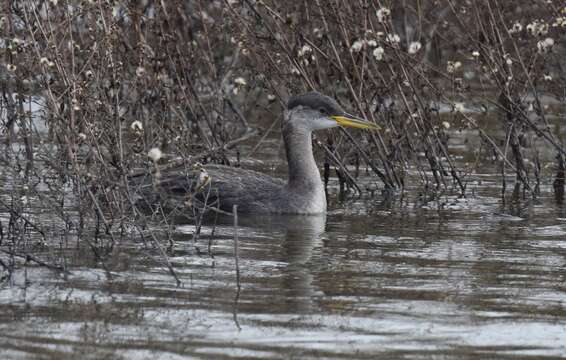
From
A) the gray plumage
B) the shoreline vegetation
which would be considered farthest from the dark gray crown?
the shoreline vegetation

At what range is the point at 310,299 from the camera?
7.87 metres

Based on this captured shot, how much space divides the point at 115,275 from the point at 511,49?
808 cm

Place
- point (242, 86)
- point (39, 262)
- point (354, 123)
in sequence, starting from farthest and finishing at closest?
point (242, 86) → point (354, 123) → point (39, 262)

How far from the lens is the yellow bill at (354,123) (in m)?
12.0

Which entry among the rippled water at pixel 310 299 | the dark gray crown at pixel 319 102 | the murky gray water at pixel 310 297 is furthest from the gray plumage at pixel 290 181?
the rippled water at pixel 310 299

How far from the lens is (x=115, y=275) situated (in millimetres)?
8438

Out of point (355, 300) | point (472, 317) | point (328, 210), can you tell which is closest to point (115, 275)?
point (355, 300)

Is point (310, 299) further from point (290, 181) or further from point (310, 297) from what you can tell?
point (290, 181)

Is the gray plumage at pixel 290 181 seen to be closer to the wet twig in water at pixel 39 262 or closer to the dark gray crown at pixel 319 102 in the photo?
the dark gray crown at pixel 319 102

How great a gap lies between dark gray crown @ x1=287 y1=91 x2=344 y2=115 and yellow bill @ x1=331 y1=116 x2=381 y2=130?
6 centimetres

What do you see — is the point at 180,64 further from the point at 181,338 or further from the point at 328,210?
the point at 181,338

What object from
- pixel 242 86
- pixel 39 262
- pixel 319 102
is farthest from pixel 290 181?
pixel 39 262

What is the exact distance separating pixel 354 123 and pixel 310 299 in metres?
4.45

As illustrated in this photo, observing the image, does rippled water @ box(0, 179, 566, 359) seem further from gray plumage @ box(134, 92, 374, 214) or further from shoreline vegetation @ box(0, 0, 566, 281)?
gray plumage @ box(134, 92, 374, 214)
